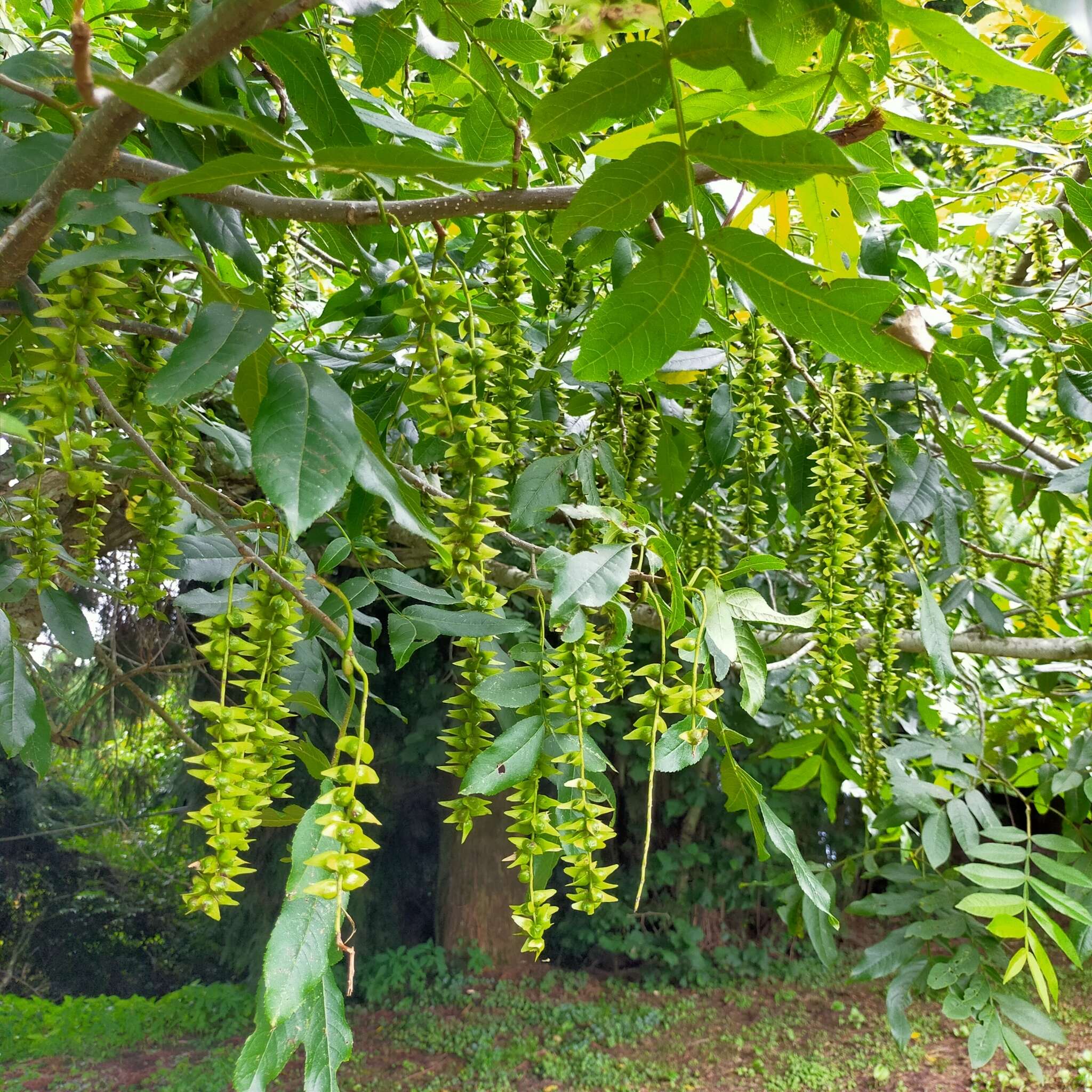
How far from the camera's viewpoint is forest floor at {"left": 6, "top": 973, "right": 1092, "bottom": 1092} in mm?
3852

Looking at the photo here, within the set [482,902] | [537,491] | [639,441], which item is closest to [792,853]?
[537,491]

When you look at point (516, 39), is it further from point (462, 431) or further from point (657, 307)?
point (462, 431)

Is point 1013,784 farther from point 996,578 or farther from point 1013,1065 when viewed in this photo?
point 1013,1065

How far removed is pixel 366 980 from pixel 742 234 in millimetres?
4725

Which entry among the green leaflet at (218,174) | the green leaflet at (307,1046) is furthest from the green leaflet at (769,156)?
the green leaflet at (307,1046)

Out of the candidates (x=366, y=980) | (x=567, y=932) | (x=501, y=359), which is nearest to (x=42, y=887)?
(x=366, y=980)

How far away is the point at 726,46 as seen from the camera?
58cm

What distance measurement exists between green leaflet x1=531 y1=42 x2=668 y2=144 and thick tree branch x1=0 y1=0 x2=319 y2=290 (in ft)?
0.58

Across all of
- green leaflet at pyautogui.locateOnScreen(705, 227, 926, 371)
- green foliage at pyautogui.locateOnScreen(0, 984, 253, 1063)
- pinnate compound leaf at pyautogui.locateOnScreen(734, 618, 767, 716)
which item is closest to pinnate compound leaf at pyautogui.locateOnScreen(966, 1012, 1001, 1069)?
pinnate compound leaf at pyautogui.locateOnScreen(734, 618, 767, 716)

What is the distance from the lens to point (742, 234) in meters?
0.69

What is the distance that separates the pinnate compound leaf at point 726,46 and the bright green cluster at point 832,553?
66 cm

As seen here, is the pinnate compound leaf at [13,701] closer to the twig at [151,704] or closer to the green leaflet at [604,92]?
the twig at [151,704]

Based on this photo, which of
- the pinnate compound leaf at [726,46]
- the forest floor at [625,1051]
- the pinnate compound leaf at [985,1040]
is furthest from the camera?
the forest floor at [625,1051]

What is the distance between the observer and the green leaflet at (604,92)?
624 mm
